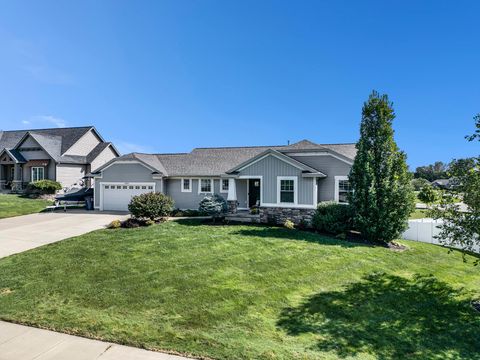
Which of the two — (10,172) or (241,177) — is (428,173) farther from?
(10,172)

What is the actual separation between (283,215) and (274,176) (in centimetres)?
243

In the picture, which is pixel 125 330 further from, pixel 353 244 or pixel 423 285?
pixel 353 244

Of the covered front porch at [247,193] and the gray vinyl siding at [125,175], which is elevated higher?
the gray vinyl siding at [125,175]

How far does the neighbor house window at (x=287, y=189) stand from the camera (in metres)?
17.2

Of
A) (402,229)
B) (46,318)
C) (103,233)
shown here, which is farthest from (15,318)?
(402,229)

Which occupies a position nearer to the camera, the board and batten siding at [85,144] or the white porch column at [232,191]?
the white porch column at [232,191]

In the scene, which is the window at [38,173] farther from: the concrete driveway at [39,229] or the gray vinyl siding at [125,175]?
the concrete driveway at [39,229]

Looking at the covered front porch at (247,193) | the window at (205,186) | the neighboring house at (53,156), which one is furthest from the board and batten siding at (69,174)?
the covered front porch at (247,193)

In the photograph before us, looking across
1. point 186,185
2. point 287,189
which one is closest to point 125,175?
point 186,185

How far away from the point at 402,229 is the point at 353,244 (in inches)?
105

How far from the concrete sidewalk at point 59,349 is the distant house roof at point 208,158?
1674 cm

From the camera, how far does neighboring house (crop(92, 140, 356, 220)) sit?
56.9 feet

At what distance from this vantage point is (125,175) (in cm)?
2342

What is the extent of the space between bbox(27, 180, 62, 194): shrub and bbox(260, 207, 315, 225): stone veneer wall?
23505 mm
